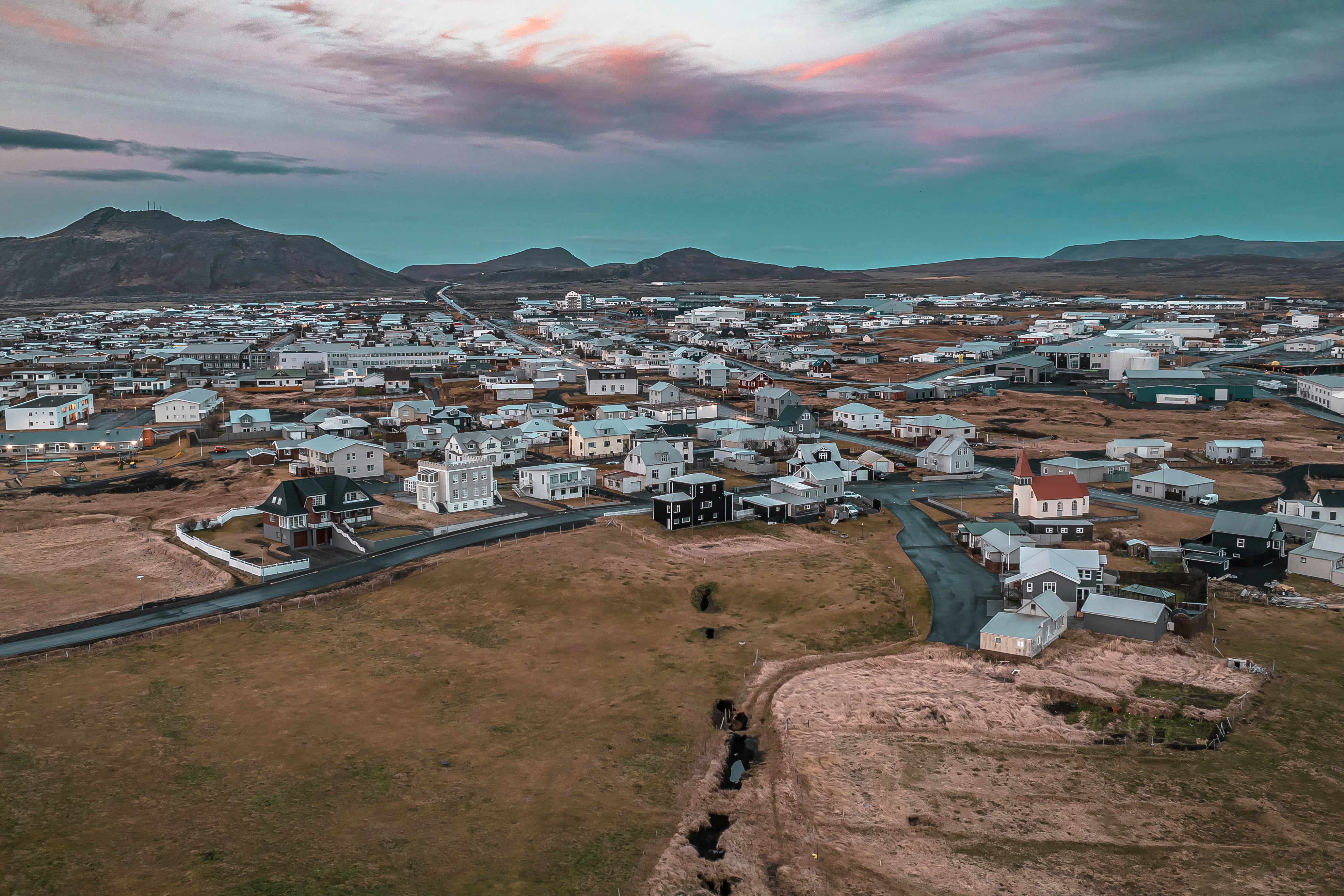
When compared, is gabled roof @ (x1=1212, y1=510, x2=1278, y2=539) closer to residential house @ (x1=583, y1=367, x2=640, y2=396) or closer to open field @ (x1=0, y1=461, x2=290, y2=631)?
open field @ (x1=0, y1=461, x2=290, y2=631)

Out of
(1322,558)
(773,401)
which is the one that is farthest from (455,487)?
(1322,558)

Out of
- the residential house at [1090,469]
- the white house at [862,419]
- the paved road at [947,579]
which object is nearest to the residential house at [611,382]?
the white house at [862,419]

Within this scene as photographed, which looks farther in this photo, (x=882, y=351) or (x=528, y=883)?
(x=882, y=351)

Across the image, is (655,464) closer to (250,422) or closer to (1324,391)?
(250,422)

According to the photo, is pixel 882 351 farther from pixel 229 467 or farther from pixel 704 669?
pixel 704 669

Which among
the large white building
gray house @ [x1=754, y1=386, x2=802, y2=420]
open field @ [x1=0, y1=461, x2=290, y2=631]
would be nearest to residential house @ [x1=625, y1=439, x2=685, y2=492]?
open field @ [x1=0, y1=461, x2=290, y2=631]

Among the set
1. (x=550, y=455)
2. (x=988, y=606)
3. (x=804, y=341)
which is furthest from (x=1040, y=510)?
(x=804, y=341)

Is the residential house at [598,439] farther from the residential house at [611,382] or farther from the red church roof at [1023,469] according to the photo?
the residential house at [611,382]
